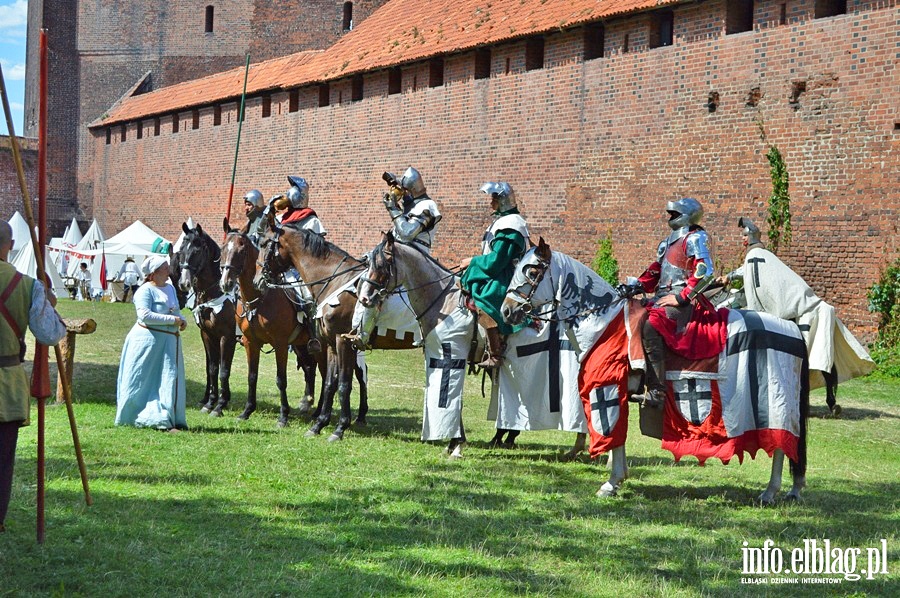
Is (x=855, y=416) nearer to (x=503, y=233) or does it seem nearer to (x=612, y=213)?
(x=503, y=233)

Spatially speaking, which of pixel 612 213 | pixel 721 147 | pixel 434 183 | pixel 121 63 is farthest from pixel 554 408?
pixel 121 63

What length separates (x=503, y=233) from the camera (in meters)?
7.66

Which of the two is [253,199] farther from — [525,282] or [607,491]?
[607,491]

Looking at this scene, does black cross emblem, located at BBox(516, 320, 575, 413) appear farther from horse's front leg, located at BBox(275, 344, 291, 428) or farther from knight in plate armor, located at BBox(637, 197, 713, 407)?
horse's front leg, located at BBox(275, 344, 291, 428)

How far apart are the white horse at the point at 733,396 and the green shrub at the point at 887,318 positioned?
26.0 ft

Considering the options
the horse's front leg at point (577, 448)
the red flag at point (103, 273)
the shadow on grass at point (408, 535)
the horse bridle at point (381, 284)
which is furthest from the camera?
the red flag at point (103, 273)

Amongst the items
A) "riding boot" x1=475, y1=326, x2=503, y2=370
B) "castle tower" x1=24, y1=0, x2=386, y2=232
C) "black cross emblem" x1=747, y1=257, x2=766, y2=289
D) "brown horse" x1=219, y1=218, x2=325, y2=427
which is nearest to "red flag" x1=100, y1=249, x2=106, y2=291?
"castle tower" x1=24, y1=0, x2=386, y2=232

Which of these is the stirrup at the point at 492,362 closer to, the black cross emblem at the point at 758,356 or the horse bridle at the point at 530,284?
the horse bridle at the point at 530,284

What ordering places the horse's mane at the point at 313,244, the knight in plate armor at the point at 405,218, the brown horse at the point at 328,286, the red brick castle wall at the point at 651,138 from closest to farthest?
the knight in plate armor at the point at 405,218
the brown horse at the point at 328,286
the horse's mane at the point at 313,244
the red brick castle wall at the point at 651,138

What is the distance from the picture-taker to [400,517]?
5.84 m

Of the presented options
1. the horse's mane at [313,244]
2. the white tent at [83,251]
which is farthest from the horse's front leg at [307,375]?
the white tent at [83,251]

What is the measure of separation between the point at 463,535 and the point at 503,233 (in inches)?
111

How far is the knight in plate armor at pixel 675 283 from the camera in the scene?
630 cm

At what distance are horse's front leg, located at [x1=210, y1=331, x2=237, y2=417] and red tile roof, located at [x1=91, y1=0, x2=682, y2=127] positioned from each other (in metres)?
9.65
